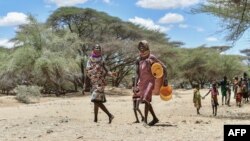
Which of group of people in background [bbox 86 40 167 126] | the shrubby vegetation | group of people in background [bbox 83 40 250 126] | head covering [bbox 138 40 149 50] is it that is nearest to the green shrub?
the shrubby vegetation

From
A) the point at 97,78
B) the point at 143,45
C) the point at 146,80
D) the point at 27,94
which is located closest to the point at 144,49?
the point at 143,45

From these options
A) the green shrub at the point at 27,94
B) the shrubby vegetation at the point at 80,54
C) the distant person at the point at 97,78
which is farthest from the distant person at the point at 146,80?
the shrubby vegetation at the point at 80,54

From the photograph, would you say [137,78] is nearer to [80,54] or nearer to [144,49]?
[144,49]

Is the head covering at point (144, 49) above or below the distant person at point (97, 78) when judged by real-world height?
above

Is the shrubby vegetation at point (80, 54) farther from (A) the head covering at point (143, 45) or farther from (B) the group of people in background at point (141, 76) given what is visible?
(A) the head covering at point (143, 45)

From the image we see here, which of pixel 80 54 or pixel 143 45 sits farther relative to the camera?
pixel 80 54

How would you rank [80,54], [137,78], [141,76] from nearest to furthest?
[141,76], [137,78], [80,54]

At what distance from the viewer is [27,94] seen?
27016 mm

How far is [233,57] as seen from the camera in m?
63.9

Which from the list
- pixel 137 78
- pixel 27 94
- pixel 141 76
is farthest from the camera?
pixel 27 94

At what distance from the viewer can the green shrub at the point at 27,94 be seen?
26547mm

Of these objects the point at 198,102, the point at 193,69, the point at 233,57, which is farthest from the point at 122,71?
the point at 198,102

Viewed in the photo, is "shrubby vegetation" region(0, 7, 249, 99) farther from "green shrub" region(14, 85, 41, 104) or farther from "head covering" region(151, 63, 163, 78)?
"head covering" region(151, 63, 163, 78)

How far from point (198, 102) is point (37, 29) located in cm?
1788
